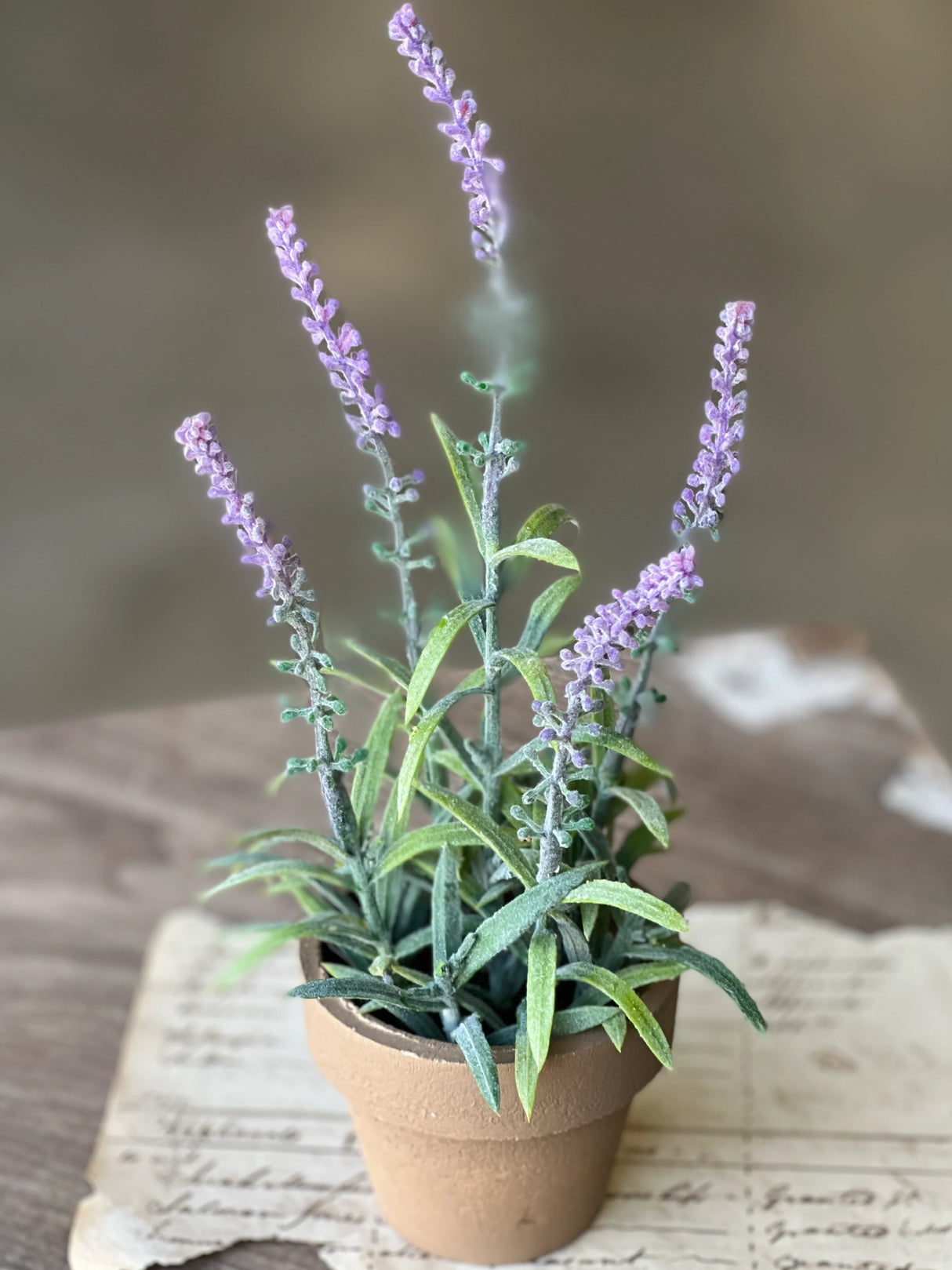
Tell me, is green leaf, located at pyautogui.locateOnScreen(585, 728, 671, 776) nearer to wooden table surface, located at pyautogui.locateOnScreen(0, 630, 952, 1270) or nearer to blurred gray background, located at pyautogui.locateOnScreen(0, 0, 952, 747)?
wooden table surface, located at pyautogui.locateOnScreen(0, 630, 952, 1270)

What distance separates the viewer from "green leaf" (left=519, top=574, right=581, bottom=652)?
0.55m

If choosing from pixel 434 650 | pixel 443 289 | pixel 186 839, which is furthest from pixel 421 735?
pixel 443 289

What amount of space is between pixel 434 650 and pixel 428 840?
0.10 metres

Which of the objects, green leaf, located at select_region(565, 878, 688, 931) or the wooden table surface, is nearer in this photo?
green leaf, located at select_region(565, 878, 688, 931)

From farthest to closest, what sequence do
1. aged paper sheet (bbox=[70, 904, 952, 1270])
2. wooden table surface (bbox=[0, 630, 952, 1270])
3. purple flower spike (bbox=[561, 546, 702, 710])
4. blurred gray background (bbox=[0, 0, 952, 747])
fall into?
blurred gray background (bbox=[0, 0, 952, 747])
wooden table surface (bbox=[0, 630, 952, 1270])
aged paper sheet (bbox=[70, 904, 952, 1270])
purple flower spike (bbox=[561, 546, 702, 710])

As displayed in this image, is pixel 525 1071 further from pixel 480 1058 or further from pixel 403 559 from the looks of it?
pixel 403 559

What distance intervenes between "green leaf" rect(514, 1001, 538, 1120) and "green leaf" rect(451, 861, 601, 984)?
1.3 inches

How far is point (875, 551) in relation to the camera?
2.04 metres

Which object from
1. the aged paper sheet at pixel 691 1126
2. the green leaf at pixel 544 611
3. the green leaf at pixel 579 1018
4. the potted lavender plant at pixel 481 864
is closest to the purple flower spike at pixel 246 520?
the potted lavender plant at pixel 481 864

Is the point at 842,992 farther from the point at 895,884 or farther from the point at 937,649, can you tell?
the point at 937,649

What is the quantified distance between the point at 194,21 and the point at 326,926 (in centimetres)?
249

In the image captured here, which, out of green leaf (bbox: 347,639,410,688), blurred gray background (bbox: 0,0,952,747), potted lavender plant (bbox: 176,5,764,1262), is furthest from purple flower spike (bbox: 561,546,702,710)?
blurred gray background (bbox: 0,0,952,747)

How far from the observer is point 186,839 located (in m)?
0.97

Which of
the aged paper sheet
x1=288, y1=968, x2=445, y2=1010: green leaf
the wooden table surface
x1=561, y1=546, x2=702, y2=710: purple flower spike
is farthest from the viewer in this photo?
the wooden table surface
